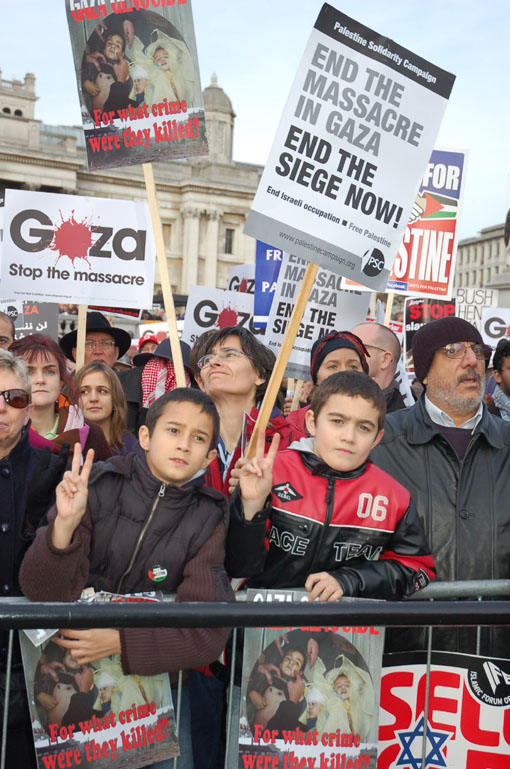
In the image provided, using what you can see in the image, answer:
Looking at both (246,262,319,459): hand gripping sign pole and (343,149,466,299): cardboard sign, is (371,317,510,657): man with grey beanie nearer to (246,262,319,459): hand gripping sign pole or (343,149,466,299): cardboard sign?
(246,262,319,459): hand gripping sign pole

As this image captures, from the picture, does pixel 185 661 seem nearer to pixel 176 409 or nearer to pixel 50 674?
pixel 50 674

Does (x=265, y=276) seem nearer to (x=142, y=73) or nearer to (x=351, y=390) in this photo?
(x=142, y=73)

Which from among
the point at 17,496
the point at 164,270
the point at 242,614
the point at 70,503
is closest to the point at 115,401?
the point at 164,270

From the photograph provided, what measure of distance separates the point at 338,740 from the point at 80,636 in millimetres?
840

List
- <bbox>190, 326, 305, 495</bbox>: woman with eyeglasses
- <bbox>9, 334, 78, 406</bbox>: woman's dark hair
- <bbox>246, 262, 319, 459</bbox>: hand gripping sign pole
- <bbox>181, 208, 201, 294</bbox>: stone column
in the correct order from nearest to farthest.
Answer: <bbox>246, 262, 319, 459</bbox>: hand gripping sign pole → <bbox>190, 326, 305, 495</bbox>: woman with eyeglasses → <bbox>9, 334, 78, 406</bbox>: woman's dark hair → <bbox>181, 208, 201, 294</bbox>: stone column

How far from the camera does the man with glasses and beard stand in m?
2.67

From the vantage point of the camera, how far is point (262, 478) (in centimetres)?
268

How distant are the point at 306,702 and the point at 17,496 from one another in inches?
50.0

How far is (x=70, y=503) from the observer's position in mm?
2434

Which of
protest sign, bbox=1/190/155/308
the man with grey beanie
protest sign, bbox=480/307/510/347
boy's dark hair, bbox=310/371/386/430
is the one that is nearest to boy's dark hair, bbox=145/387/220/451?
boy's dark hair, bbox=310/371/386/430

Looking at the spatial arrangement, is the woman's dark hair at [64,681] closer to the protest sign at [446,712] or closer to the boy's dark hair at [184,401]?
the boy's dark hair at [184,401]

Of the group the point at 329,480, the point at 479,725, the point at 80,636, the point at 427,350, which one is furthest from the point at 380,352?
the point at 80,636

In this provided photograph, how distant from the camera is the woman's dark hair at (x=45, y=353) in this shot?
Result: 4.18m

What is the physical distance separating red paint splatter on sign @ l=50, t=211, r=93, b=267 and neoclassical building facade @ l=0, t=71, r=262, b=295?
51.2 meters
